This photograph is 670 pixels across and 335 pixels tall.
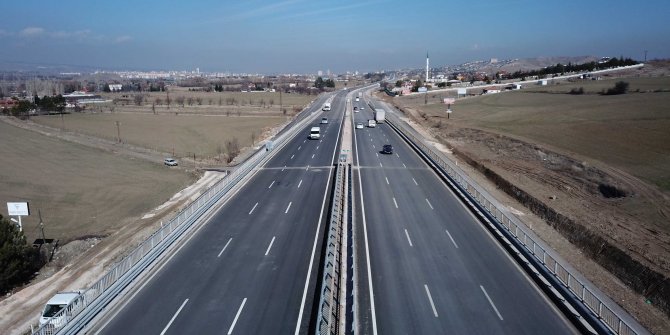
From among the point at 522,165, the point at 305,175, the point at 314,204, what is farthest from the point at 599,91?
the point at 314,204

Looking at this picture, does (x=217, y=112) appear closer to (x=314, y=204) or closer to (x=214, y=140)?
(x=214, y=140)

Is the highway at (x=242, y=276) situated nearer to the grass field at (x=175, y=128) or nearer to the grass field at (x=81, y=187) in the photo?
the grass field at (x=81, y=187)

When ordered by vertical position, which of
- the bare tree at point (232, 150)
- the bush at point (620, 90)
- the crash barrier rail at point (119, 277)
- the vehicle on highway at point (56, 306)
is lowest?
the vehicle on highway at point (56, 306)

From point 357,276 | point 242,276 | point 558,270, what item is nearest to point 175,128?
point 242,276

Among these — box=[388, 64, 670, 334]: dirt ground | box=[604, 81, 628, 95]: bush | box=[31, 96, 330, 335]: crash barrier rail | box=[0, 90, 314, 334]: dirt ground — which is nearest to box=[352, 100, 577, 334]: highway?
box=[388, 64, 670, 334]: dirt ground

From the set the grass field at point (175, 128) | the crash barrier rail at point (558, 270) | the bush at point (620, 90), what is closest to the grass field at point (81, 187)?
the grass field at point (175, 128)

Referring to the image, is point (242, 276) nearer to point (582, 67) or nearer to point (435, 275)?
point (435, 275)
